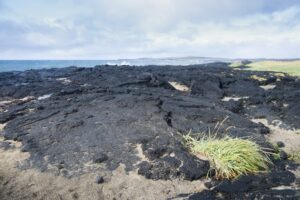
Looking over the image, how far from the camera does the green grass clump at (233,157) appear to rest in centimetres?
818

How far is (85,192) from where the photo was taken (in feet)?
24.4

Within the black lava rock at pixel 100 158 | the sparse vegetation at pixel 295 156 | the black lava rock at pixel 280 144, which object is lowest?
the sparse vegetation at pixel 295 156

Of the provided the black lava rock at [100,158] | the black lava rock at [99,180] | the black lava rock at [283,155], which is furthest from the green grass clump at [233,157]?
the black lava rock at [99,180]

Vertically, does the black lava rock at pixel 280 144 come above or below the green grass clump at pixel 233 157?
below

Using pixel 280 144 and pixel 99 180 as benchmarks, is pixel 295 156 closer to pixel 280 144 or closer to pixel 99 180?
pixel 280 144

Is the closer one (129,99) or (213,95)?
(129,99)

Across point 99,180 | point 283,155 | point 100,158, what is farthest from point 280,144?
point 99,180

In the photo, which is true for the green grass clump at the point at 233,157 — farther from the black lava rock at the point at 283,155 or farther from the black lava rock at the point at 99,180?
the black lava rock at the point at 99,180

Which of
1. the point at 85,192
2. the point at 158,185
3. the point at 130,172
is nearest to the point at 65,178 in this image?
the point at 85,192

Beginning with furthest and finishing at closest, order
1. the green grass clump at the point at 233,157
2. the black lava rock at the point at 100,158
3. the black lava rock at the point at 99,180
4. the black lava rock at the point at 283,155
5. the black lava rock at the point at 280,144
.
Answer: the black lava rock at the point at 280,144 → the black lava rock at the point at 283,155 → the black lava rock at the point at 100,158 → the green grass clump at the point at 233,157 → the black lava rock at the point at 99,180

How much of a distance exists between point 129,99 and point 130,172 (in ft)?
17.2

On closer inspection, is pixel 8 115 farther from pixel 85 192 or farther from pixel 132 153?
pixel 85 192

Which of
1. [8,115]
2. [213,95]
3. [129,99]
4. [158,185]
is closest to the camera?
[158,185]

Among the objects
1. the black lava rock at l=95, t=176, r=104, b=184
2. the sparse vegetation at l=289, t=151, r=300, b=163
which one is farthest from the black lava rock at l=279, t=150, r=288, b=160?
the black lava rock at l=95, t=176, r=104, b=184
